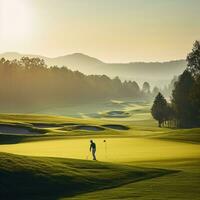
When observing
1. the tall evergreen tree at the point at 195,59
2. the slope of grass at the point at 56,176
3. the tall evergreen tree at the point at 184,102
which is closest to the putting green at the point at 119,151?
the slope of grass at the point at 56,176

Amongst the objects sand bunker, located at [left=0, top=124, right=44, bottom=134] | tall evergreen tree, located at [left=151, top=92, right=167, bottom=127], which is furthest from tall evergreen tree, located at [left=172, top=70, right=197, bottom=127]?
sand bunker, located at [left=0, top=124, right=44, bottom=134]

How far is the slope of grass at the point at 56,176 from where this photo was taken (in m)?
24.5

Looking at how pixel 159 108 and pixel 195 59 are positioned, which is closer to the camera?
pixel 195 59

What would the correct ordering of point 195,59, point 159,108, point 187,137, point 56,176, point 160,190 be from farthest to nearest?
point 159,108
point 195,59
point 187,137
point 56,176
point 160,190

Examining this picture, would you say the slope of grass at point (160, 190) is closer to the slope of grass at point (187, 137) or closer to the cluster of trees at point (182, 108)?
the slope of grass at point (187, 137)

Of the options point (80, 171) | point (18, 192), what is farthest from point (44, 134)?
point (18, 192)

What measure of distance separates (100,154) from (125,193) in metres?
18.8

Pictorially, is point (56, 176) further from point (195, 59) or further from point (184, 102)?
point (184, 102)

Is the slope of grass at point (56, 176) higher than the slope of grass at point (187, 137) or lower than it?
lower

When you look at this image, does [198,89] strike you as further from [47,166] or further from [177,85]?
[47,166]

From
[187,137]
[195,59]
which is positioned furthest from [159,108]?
[187,137]

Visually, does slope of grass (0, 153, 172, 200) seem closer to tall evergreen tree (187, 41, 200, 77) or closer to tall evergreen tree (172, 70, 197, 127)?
tall evergreen tree (187, 41, 200, 77)

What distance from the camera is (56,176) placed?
87.7ft

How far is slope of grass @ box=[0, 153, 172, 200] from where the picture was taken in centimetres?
2447
